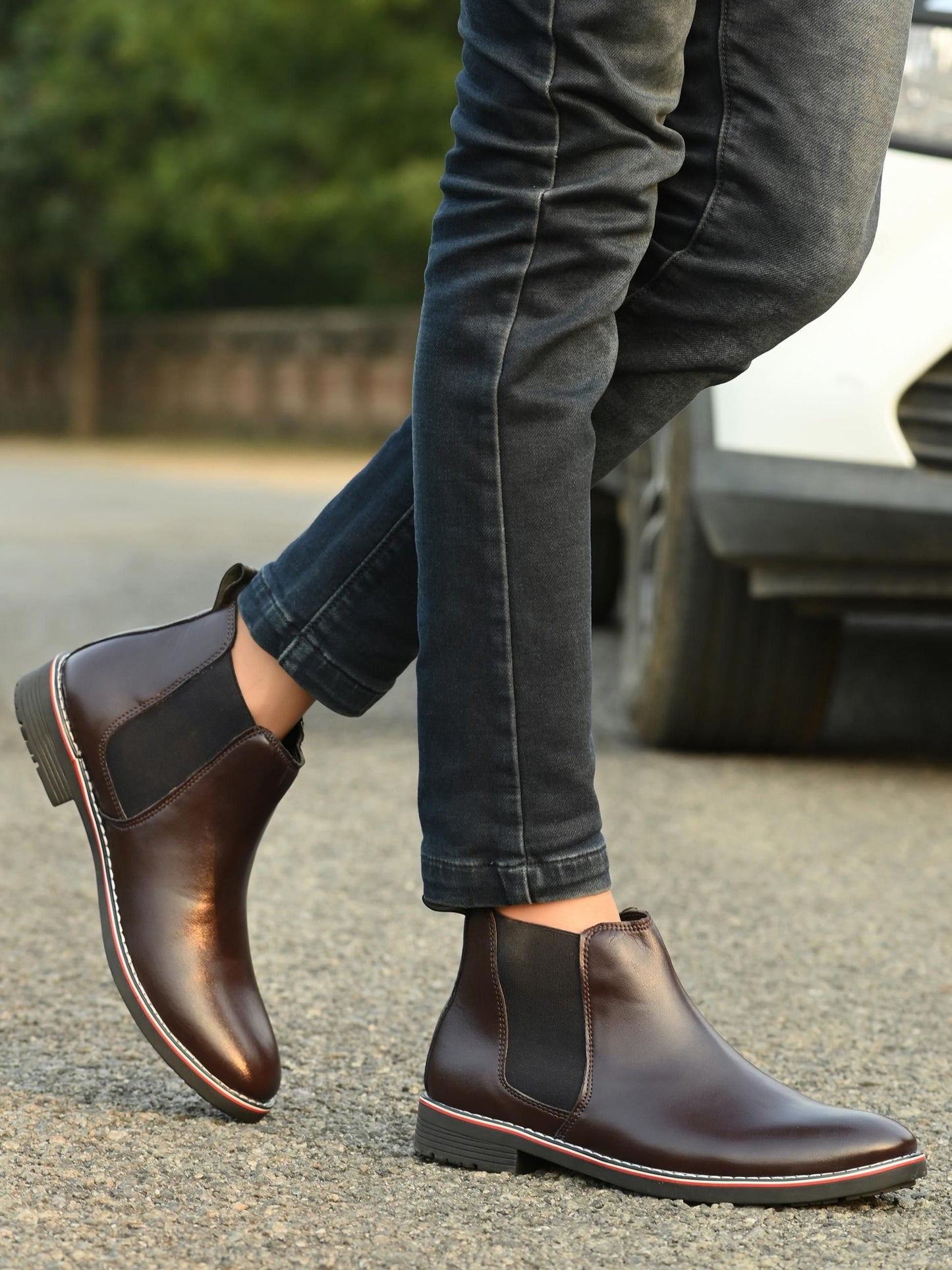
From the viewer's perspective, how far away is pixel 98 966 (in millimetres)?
1896

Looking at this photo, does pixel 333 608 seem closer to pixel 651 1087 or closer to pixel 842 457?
pixel 651 1087

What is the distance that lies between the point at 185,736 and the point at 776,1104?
0.56 meters

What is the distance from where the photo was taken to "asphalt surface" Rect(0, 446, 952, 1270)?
1.22 metres

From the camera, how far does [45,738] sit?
1.54 m

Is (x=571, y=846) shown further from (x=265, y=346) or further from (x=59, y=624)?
(x=265, y=346)

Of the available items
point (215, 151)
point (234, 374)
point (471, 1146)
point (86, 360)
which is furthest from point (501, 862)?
point (86, 360)

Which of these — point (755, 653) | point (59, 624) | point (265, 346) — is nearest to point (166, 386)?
point (265, 346)

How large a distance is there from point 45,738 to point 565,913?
1.66 ft

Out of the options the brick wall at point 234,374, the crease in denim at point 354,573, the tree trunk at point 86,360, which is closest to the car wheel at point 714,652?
the crease in denim at point 354,573

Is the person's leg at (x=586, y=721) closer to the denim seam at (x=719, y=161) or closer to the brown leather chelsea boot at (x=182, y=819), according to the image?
the denim seam at (x=719, y=161)

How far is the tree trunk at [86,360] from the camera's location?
1153 inches

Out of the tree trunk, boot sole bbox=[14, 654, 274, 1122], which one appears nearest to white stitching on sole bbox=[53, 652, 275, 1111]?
boot sole bbox=[14, 654, 274, 1122]

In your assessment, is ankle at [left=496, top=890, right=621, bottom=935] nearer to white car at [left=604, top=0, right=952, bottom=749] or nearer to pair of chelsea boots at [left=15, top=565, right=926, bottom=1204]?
pair of chelsea boots at [left=15, top=565, right=926, bottom=1204]

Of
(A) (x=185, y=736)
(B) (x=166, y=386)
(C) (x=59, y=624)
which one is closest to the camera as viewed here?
(A) (x=185, y=736)
